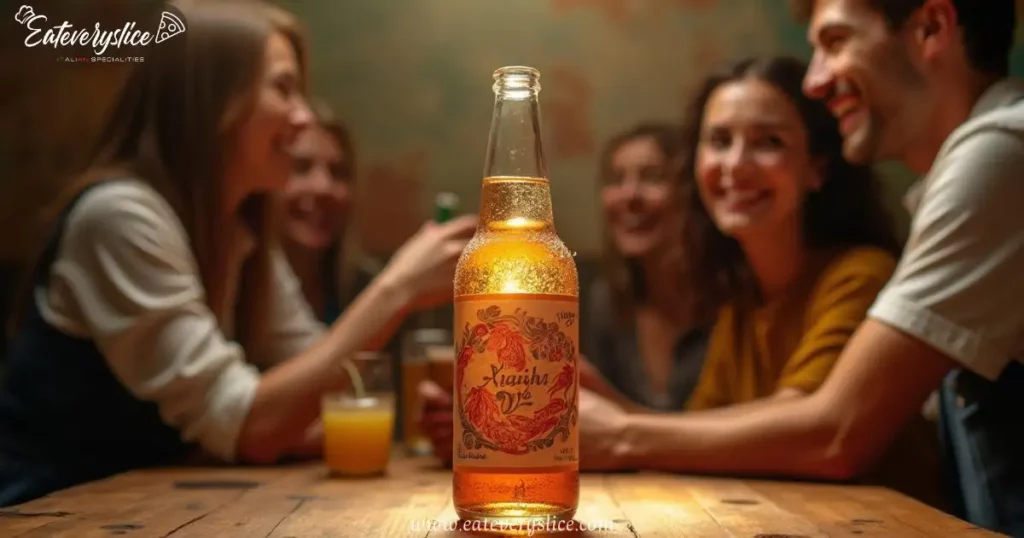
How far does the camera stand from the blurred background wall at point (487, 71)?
2312 millimetres

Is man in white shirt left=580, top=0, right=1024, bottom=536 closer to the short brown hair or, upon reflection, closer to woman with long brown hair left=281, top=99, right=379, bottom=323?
the short brown hair

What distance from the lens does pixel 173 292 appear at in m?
1.41

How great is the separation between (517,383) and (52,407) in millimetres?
1068

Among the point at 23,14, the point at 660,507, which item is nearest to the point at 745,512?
the point at 660,507

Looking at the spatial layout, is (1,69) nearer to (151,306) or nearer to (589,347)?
(151,306)

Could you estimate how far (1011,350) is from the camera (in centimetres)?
112

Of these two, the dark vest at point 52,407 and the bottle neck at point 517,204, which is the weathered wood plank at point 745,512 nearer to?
the bottle neck at point 517,204

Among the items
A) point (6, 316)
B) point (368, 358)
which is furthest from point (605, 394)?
point (6, 316)

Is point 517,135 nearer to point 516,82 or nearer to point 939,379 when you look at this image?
point 516,82

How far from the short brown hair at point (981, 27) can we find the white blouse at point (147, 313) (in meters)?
1.17

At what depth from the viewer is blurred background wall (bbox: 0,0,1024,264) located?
2.31m

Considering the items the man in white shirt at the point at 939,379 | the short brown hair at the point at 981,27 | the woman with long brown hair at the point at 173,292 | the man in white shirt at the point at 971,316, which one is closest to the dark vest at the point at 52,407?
the woman with long brown hair at the point at 173,292

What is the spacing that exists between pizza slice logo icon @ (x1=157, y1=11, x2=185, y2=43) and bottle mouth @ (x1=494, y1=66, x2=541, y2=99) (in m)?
1.00

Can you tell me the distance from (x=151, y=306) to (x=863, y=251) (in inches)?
46.1
